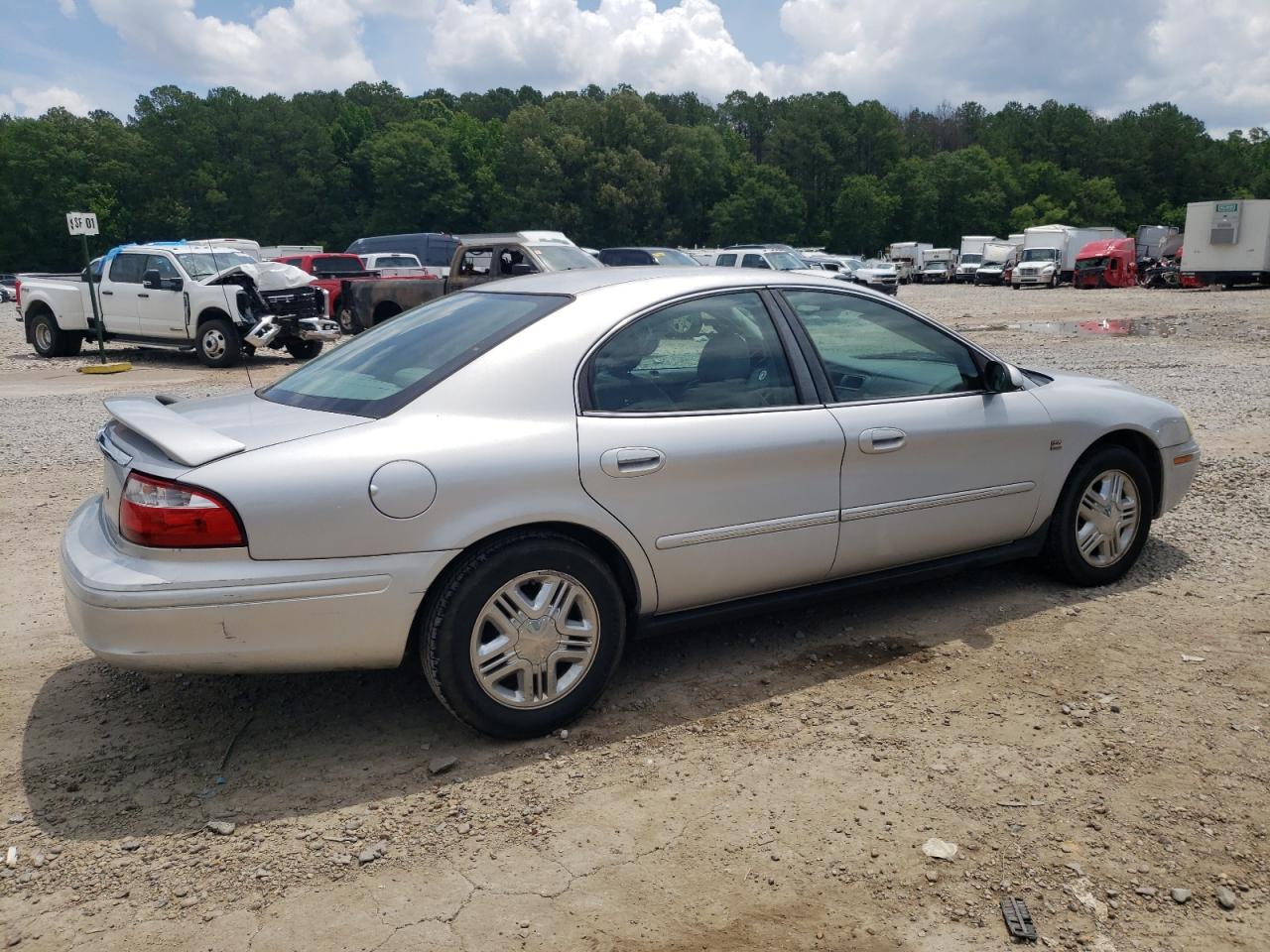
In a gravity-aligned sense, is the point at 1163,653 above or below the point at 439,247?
below

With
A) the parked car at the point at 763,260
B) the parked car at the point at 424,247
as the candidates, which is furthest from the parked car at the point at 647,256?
the parked car at the point at 424,247

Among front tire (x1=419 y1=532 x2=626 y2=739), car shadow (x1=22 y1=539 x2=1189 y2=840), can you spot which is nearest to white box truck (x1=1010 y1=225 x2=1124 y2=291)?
car shadow (x1=22 y1=539 x2=1189 y2=840)

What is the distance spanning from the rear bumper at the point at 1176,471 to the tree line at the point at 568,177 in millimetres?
77197

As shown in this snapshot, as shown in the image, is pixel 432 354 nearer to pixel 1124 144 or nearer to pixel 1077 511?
pixel 1077 511

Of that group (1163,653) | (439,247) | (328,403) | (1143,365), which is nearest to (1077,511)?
(1163,653)

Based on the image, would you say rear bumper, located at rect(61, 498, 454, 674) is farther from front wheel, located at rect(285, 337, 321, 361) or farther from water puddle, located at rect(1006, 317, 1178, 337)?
water puddle, located at rect(1006, 317, 1178, 337)

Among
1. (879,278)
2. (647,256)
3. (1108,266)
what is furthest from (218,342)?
(1108,266)

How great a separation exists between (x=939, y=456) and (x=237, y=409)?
9.18ft

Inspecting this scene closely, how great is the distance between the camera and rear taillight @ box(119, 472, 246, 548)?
3080 mm

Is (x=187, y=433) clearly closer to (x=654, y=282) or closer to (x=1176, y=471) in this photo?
(x=654, y=282)

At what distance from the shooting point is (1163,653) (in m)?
4.24

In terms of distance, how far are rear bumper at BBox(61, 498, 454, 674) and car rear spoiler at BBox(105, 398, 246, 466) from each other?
0.31 meters

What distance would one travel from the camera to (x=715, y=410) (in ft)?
12.8

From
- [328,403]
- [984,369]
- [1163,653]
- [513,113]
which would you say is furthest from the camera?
Result: [513,113]
